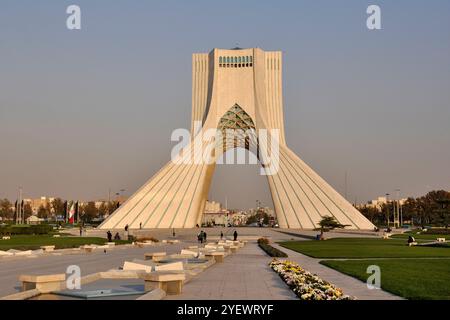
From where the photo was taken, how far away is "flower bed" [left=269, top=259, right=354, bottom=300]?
7438 mm

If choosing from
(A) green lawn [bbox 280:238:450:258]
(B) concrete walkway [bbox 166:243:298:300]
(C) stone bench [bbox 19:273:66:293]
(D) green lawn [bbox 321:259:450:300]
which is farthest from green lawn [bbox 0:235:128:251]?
(C) stone bench [bbox 19:273:66:293]

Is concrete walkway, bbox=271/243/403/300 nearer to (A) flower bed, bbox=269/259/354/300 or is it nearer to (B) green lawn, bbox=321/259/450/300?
(B) green lawn, bbox=321/259/450/300

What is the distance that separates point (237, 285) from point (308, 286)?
158cm

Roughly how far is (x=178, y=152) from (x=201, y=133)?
8.87 feet

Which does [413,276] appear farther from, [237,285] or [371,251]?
[371,251]

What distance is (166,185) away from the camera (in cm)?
4162

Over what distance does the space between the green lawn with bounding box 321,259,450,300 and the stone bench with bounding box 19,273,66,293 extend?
17.4 ft

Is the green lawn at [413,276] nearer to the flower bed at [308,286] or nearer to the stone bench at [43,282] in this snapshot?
the flower bed at [308,286]

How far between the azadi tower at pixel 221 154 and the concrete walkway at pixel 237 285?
Result: 27.0 meters

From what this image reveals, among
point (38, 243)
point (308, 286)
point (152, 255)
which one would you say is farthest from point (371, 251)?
point (38, 243)

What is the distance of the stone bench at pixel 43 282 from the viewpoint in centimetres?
795

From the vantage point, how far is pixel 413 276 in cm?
1109
